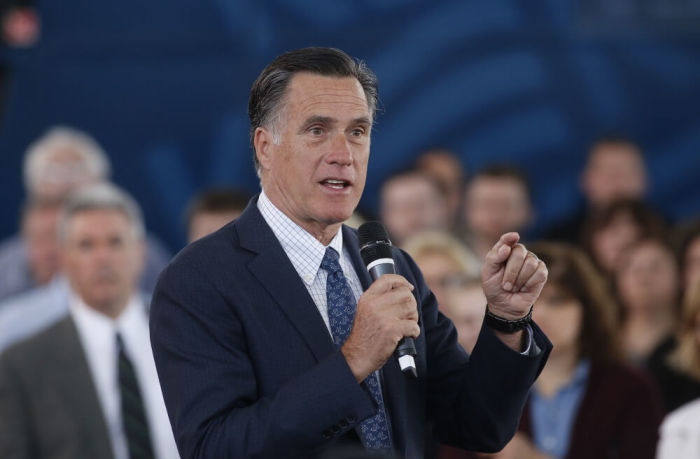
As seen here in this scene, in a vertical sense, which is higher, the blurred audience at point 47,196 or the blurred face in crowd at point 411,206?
the blurred audience at point 47,196

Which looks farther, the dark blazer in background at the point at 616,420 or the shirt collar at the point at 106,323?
the shirt collar at the point at 106,323

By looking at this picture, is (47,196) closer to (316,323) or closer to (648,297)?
(648,297)

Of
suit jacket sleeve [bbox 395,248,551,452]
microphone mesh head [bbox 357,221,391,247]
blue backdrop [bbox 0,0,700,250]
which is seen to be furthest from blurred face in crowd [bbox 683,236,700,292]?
microphone mesh head [bbox 357,221,391,247]

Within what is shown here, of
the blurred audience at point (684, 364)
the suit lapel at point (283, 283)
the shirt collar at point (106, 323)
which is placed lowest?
the blurred audience at point (684, 364)

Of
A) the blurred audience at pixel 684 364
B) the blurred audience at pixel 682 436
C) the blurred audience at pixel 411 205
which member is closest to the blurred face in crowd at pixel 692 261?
the blurred audience at pixel 684 364

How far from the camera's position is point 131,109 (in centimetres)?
822

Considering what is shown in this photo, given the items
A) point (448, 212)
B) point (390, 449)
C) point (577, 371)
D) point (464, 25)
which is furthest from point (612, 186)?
point (390, 449)

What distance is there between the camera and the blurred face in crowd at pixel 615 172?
7129 millimetres

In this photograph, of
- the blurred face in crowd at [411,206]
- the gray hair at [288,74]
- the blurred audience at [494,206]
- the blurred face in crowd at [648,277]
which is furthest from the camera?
the blurred audience at [494,206]

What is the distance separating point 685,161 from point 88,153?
3.76 meters

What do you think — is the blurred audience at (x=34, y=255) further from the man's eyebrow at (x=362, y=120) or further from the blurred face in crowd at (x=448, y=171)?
the man's eyebrow at (x=362, y=120)

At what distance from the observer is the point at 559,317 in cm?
444

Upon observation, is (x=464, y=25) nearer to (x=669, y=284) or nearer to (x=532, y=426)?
(x=669, y=284)

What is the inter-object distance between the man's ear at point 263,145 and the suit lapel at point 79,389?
2.01m
